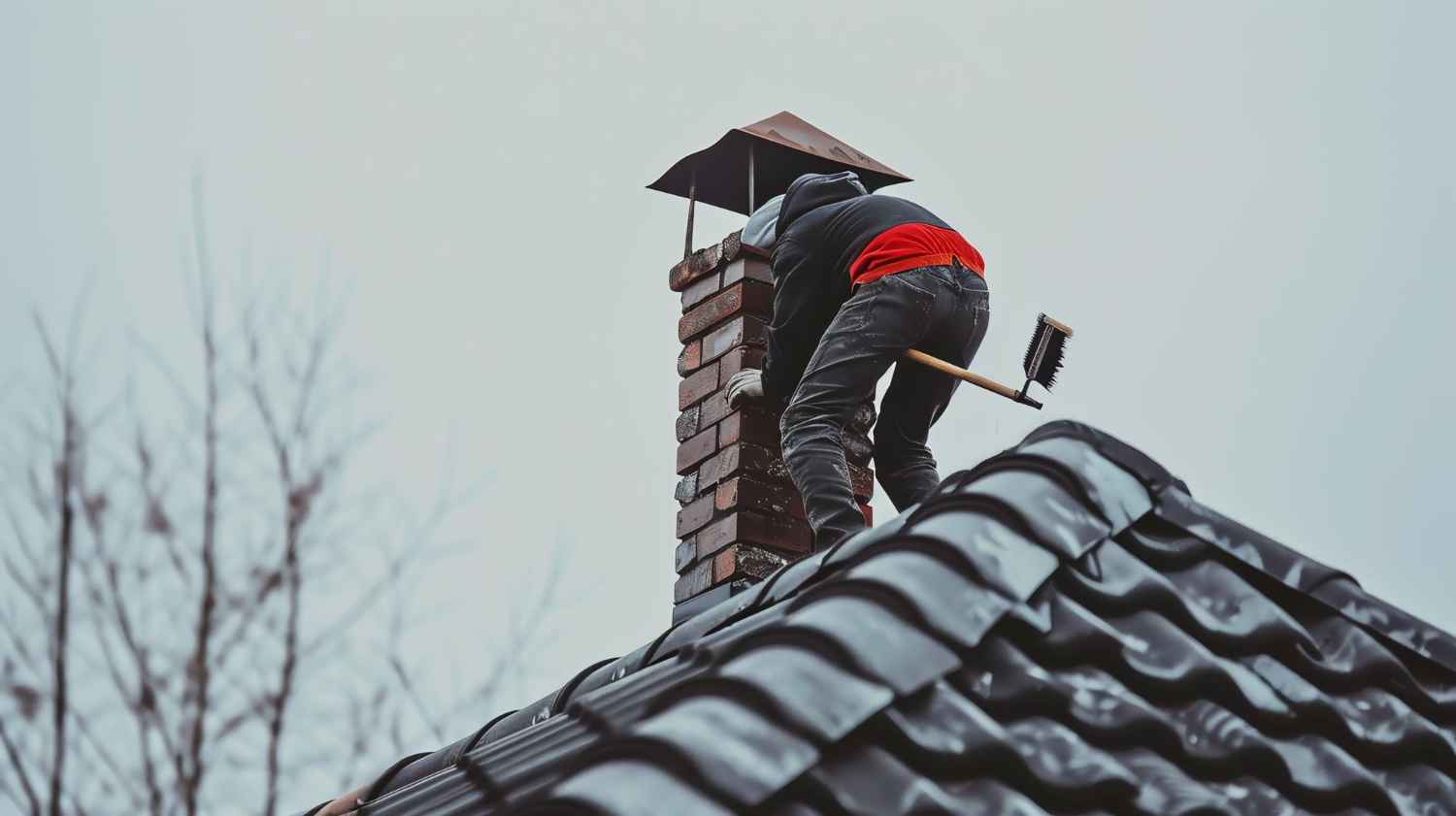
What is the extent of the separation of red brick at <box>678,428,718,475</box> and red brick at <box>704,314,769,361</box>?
0.29 metres

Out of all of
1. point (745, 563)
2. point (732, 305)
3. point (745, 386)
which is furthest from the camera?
point (732, 305)

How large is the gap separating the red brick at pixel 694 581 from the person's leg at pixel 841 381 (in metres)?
0.72

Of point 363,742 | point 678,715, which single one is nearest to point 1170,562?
point 678,715

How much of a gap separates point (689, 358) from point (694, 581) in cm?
84

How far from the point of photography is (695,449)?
213 inches

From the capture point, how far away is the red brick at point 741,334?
5.38m

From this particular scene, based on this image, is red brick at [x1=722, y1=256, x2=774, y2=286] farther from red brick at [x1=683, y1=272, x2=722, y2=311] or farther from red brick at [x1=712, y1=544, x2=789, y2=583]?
red brick at [x1=712, y1=544, x2=789, y2=583]

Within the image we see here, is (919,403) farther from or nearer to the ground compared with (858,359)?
nearer to the ground

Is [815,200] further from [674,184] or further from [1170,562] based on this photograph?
[1170,562]

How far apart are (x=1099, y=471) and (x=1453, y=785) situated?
0.64 meters

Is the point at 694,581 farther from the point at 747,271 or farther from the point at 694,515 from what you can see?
the point at 747,271

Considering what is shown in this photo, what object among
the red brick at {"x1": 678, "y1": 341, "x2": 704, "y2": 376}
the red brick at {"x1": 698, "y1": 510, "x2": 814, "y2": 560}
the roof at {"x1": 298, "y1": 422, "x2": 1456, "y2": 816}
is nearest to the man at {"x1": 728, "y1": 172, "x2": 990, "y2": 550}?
the red brick at {"x1": 698, "y1": 510, "x2": 814, "y2": 560}

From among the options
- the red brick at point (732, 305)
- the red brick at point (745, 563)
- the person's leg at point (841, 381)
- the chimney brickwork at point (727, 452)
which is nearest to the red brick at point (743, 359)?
the chimney brickwork at point (727, 452)

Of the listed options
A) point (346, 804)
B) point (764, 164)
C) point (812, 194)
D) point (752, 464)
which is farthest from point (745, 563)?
point (346, 804)
